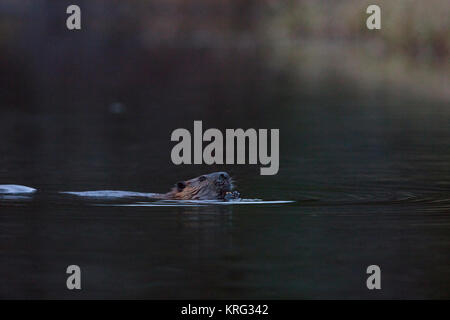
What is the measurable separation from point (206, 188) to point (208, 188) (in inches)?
0.7

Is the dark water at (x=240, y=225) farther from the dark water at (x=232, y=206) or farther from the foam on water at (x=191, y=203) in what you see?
the foam on water at (x=191, y=203)

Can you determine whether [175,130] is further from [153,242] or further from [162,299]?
[162,299]

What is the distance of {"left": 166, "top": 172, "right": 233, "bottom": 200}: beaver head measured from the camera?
9836mm

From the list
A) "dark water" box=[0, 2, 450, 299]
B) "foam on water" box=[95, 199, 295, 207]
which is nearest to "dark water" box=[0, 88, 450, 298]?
"dark water" box=[0, 2, 450, 299]

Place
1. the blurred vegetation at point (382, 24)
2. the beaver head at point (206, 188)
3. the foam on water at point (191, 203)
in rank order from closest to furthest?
the foam on water at point (191, 203)
the beaver head at point (206, 188)
the blurred vegetation at point (382, 24)

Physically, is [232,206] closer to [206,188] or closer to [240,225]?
[206,188]

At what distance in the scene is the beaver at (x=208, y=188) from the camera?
9836mm

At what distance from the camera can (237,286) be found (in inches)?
270

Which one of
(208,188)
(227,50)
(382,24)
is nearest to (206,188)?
(208,188)

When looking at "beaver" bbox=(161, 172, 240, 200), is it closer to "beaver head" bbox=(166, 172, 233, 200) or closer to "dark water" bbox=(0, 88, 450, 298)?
"beaver head" bbox=(166, 172, 233, 200)

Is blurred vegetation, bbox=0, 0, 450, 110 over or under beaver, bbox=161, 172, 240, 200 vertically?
over

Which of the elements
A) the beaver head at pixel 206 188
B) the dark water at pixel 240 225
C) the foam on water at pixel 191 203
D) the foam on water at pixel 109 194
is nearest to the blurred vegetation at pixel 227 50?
the dark water at pixel 240 225

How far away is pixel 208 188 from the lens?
Result: 9930 millimetres
